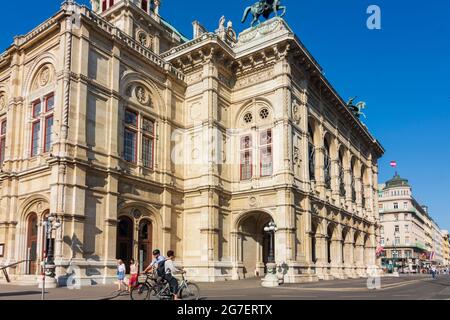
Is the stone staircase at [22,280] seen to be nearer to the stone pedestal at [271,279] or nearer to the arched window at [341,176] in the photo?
the stone pedestal at [271,279]

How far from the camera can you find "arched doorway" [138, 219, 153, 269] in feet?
99.0

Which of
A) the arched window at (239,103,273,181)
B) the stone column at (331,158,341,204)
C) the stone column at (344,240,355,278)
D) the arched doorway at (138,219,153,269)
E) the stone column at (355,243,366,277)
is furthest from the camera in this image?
the stone column at (355,243,366,277)

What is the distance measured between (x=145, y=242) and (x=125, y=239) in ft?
6.03

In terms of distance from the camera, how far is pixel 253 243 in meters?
35.8

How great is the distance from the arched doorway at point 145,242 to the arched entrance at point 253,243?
23.1 ft

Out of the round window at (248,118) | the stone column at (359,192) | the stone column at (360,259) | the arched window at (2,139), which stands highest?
the round window at (248,118)

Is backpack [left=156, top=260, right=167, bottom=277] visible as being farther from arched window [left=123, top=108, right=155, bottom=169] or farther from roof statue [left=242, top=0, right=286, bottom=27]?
roof statue [left=242, top=0, right=286, bottom=27]

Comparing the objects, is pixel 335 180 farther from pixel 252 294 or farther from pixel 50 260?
pixel 50 260

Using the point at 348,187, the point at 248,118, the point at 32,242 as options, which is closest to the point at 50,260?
the point at 32,242

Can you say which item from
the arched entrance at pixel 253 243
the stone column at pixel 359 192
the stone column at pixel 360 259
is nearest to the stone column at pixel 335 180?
the stone column at pixel 359 192

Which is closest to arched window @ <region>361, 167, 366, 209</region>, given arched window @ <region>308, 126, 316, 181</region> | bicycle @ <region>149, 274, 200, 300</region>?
arched window @ <region>308, 126, 316, 181</region>

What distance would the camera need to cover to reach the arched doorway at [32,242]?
26.9 meters

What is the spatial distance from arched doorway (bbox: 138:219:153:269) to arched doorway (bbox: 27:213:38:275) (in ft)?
21.1
